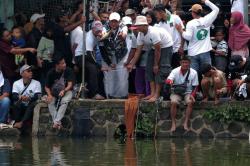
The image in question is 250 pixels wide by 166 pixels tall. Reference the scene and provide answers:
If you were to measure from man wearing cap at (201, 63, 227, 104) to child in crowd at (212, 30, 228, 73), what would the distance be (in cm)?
87

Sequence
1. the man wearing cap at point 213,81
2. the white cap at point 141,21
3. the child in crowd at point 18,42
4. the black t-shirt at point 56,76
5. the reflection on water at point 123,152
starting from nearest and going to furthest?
1. the reflection on water at point 123,152
2. the man wearing cap at point 213,81
3. the white cap at point 141,21
4. the black t-shirt at point 56,76
5. the child in crowd at point 18,42

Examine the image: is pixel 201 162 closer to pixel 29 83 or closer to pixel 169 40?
pixel 169 40

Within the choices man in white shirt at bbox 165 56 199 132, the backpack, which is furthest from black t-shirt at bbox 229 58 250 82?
the backpack

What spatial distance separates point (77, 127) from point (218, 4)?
15.4ft

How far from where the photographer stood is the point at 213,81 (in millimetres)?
19281

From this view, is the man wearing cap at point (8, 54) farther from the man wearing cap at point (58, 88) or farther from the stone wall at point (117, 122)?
the stone wall at point (117, 122)

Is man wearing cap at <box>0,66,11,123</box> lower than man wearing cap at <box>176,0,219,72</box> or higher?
lower

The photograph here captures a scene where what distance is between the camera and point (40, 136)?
20469 mm

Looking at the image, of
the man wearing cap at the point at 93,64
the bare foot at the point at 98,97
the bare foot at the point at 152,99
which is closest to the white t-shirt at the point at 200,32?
the bare foot at the point at 152,99

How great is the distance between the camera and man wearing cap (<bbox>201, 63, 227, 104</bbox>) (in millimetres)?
19219

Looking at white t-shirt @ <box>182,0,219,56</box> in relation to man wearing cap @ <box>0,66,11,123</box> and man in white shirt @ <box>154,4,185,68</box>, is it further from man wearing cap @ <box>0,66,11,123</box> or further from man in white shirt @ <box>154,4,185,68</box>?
man wearing cap @ <box>0,66,11,123</box>

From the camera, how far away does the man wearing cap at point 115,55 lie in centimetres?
2044

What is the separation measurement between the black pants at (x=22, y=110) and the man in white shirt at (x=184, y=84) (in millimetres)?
3420

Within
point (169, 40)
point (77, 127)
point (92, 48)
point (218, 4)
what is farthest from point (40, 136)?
point (218, 4)
